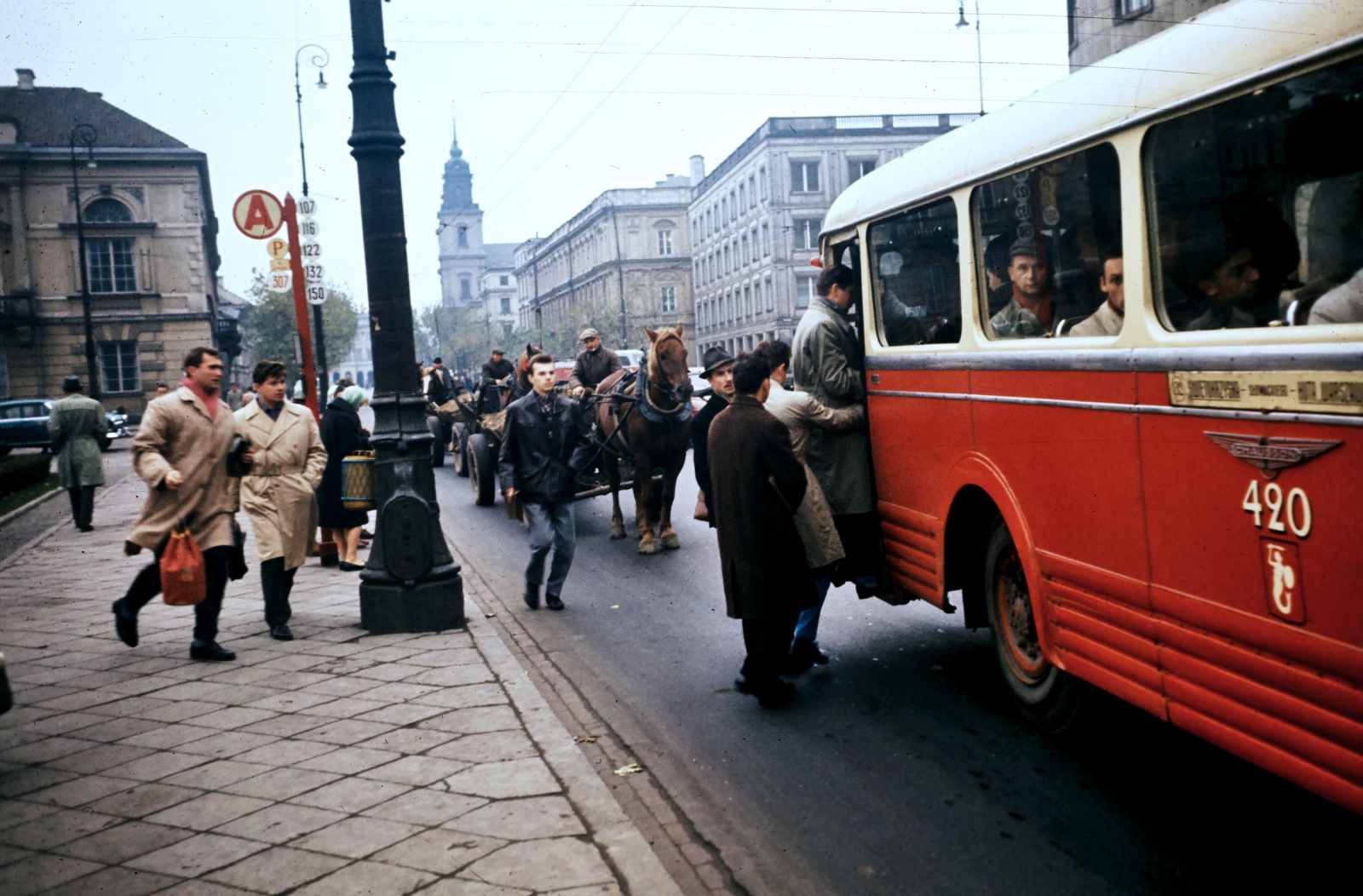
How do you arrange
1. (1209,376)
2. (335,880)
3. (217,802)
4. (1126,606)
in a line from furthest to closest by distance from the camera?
(217,802)
(1126,606)
(335,880)
(1209,376)

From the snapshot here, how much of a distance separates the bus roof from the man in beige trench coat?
4341mm

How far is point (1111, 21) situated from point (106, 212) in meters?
43.8

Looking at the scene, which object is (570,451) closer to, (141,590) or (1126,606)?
(141,590)

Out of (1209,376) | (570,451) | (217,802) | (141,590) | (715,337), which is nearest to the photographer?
(1209,376)

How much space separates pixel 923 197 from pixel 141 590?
17.4ft

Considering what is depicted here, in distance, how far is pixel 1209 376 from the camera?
12.5 ft

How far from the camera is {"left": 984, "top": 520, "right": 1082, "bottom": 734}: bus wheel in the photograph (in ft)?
17.3

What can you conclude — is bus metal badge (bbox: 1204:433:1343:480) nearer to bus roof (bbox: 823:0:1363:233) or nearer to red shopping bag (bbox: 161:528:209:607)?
bus roof (bbox: 823:0:1363:233)

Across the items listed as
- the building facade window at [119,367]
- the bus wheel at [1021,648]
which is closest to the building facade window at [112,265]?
the building facade window at [119,367]

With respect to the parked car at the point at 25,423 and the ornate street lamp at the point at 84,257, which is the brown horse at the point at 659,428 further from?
the ornate street lamp at the point at 84,257

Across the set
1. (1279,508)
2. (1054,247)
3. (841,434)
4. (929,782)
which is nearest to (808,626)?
(841,434)

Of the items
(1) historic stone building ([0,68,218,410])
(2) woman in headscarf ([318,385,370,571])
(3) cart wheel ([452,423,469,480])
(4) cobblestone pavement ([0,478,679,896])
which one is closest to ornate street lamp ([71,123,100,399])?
(1) historic stone building ([0,68,218,410])

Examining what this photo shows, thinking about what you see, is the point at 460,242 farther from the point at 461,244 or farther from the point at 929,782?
the point at 929,782

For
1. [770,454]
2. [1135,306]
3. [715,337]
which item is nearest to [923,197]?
[770,454]
